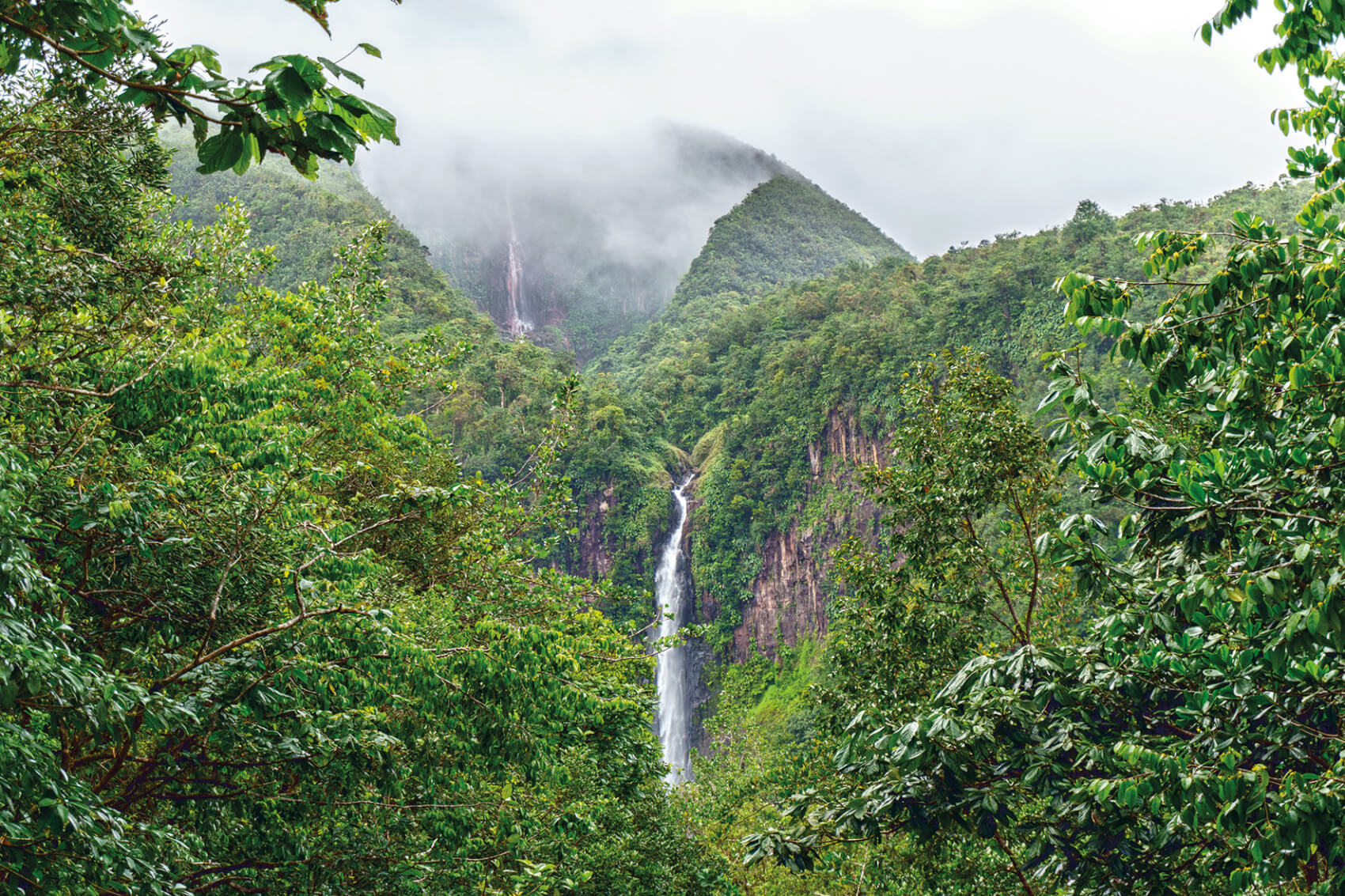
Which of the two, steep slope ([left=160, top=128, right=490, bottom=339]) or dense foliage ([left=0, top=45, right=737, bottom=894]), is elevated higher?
steep slope ([left=160, top=128, right=490, bottom=339])

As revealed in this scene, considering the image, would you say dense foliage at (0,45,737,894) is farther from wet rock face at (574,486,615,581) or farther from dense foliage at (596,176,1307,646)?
wet rock face at (574,486,615,581)

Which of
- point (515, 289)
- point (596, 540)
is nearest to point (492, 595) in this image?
point (596, 540)

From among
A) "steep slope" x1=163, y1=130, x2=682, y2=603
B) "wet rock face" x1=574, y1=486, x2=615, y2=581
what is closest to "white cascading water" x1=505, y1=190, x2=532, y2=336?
"steep slope" x1=163, y1=130, x2=682, y2=603

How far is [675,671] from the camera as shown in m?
41.8

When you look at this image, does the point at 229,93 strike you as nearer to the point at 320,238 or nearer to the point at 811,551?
the point at 811,551

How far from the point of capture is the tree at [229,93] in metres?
1.98

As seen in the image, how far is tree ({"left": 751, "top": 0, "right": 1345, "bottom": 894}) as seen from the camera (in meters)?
3.14

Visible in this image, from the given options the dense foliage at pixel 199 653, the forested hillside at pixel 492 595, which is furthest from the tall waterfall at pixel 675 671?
the dense foliage at pixel 199 653

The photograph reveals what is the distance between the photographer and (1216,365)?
12.3 feet

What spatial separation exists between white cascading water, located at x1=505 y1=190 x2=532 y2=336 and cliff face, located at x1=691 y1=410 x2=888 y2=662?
67.9m

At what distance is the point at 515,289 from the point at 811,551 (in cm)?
8787

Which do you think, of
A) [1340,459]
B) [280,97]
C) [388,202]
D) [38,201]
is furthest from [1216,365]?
[388,202]

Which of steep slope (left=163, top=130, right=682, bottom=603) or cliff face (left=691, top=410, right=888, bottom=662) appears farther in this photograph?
steep slope (left=163, top=130, right=682, bottom=603)

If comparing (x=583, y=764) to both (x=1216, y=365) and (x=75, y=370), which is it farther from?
(x=1216, y=365)
